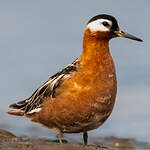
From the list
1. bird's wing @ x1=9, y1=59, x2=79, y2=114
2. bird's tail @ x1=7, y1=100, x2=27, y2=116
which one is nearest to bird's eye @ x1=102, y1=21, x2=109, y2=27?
bird's wing @ x1=9, y1=59, x2=79, y2=114

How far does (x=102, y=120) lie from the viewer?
13.7 m

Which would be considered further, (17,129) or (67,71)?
(17,129)

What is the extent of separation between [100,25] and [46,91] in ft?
7.78

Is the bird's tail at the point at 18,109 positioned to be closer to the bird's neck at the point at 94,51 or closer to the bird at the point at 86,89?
the bird at the point at 86,89

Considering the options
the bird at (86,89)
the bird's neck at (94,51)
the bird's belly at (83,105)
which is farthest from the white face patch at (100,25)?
the bird's belly at (83,105)

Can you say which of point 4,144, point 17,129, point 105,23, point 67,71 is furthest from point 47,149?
point 17,129

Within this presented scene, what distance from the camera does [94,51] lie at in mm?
13945

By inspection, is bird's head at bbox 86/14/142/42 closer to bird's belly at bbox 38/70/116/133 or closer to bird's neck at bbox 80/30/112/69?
bird's neck at bbox 80/30/112/69

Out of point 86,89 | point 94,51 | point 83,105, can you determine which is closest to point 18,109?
point 83,105

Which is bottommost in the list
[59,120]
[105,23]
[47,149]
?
[47,149]

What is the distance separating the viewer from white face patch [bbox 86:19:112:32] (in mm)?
13914

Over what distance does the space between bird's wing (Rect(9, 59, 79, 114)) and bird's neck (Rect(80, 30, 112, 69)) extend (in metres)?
0.34

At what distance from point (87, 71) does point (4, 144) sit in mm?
3080

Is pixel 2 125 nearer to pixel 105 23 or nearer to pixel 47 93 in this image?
pixel 47 93
